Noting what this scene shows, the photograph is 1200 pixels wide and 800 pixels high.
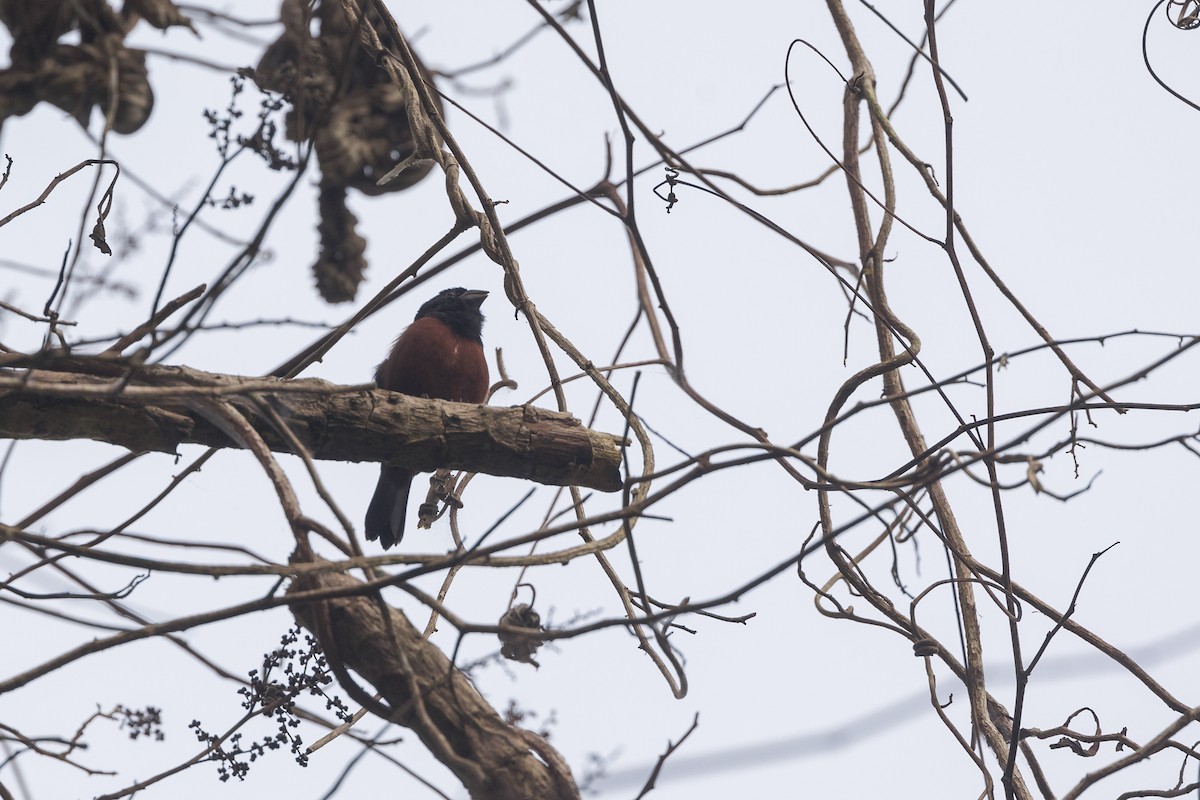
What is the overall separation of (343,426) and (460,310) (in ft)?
8.85

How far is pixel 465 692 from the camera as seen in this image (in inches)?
74.3

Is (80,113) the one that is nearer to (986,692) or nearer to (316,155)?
(316,155)

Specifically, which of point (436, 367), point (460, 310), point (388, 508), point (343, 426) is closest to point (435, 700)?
point (343, 426)

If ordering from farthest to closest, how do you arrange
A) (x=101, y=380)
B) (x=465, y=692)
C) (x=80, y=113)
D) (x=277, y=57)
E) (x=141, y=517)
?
(x=277, y=57)
(x=80, y=113)
(x=141, y=517)
(x=101, y=380)
(x=465, y=692)

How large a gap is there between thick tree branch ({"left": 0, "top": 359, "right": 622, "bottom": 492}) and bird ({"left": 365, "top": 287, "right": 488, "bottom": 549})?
161 centimetres

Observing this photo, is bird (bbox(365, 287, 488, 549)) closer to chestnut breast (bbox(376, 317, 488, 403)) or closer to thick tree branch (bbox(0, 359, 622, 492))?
chestnut breast (bbox(376, 317, 488, 403))

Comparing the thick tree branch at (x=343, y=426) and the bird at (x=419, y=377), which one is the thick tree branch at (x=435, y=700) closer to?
the thick tree branch at (x=343, y=426)

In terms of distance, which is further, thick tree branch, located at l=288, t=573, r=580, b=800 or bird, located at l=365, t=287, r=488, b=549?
bird, located at l=365, t=287, r=488, b=549

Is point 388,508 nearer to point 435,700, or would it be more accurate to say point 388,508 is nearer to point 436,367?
point 436,367

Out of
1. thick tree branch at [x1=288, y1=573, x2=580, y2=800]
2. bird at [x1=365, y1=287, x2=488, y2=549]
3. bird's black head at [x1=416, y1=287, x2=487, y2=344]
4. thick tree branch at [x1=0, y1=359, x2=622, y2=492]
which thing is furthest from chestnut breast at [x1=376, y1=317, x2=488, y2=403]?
thick tree branch at [x1=288, y1=573, x2=580, y2=800]

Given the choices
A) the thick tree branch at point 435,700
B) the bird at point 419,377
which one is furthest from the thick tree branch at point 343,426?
the bird at point 419,377

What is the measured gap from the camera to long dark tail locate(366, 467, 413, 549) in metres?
4.40

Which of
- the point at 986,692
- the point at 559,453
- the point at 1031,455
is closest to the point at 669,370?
the point at 559,453

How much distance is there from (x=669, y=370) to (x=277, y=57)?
2647 millimetres
